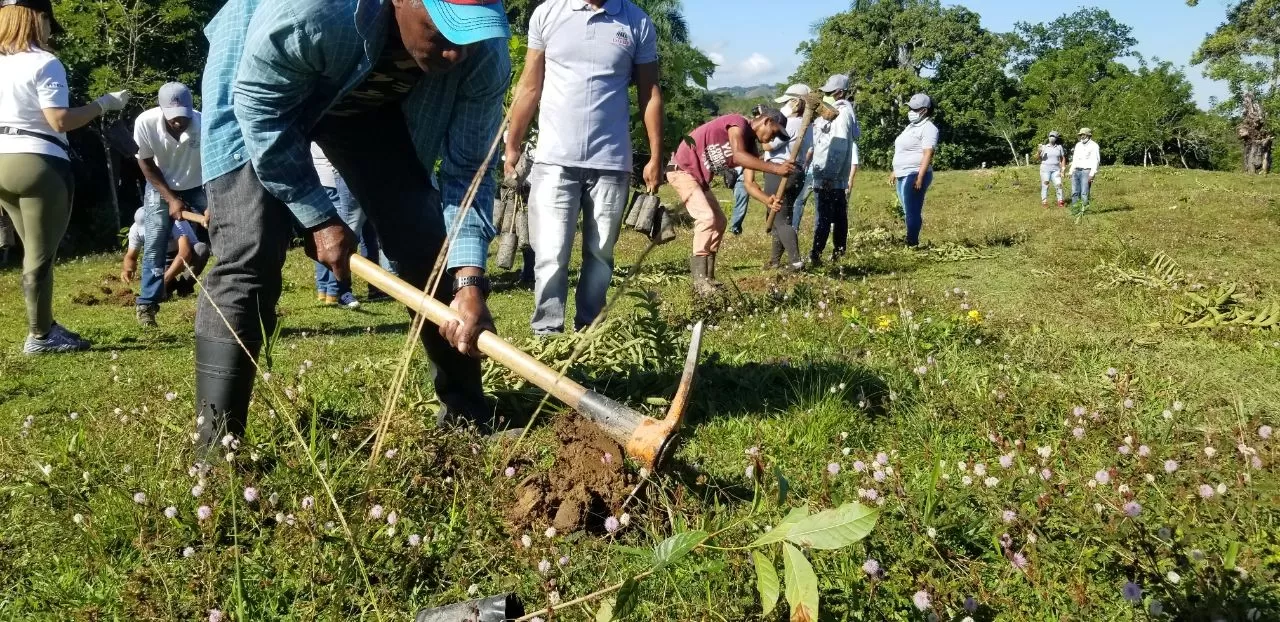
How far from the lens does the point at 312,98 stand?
9.05 feet

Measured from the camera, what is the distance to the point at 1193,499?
7.77 ft

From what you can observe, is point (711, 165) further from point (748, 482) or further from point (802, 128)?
point (748, 482)

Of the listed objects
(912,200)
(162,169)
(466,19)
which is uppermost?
(466,19)

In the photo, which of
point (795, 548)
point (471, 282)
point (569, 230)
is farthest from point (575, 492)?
point (569, 230)

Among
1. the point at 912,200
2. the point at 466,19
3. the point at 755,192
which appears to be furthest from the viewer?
the point at 912,200

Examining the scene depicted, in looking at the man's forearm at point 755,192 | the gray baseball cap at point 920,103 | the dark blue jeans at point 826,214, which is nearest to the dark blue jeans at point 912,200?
the gray baseball cap at point 920,103

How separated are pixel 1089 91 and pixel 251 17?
71569 mm

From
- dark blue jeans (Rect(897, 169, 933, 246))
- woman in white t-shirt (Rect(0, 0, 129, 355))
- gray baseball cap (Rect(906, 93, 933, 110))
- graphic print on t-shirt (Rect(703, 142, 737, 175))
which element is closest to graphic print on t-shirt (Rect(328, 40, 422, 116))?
woman in white t-shirt (Rect(0, 0, 129, 355))

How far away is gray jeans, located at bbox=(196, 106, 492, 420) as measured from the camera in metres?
2.77

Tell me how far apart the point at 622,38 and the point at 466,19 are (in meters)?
2.26

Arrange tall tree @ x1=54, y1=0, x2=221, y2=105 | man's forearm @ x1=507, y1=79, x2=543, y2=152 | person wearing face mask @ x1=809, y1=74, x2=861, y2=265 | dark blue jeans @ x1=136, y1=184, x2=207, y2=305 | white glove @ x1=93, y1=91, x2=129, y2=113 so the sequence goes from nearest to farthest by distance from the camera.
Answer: man's forearm @ x1=507, y1=79, x2=543, y2=152
white glove @ x1=93, y1=91, x2=129, y2=113
dark blue jeans @ x1=136, y1=184, x2=207, y2=305
person wearing face mask @ x1=809, y1=74, x2=861, y2=265
tall tree @ x1=54, y1=0, x2=221, y2=105

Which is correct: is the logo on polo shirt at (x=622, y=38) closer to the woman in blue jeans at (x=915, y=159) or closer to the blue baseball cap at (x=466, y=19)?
the blue baseball cap at (x=466, y=19)

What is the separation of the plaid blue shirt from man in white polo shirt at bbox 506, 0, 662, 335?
3.80 ft

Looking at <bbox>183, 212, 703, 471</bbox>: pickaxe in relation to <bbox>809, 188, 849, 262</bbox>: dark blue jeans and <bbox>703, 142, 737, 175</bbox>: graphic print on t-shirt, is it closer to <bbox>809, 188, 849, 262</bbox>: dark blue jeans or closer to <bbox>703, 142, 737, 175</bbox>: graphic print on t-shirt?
<bbox>703, 142, 737, 175</bbox>: graphic print on t-shirt
